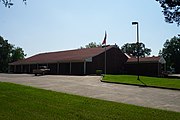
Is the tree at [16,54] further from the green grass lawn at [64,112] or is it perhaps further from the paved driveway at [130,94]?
the green grass lawn at [64,112]

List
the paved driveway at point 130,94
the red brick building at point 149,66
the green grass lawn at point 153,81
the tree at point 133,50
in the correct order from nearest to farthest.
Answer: the paved driveway at point 130,94 < the green grass lawn at point 153,81 < the red brick building at point 149,66 < the tree at point 133,50

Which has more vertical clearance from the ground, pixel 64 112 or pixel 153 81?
pixel 153 81

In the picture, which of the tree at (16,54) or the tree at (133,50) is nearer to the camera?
the tree at (16,54)

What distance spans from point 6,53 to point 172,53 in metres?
59.0

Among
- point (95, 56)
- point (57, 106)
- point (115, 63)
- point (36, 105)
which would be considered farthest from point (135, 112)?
point (115, 63)

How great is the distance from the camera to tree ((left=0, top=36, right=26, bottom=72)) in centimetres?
8569

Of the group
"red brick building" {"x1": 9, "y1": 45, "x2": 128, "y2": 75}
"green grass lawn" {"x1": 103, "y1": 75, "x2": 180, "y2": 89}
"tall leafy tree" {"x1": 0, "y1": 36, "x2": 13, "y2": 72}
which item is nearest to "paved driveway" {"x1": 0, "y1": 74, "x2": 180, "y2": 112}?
"green grass lawn" {"x1": 103, "y1": 75, "x2": 180, "y2": 89}

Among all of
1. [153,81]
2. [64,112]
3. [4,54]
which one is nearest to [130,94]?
[64,112]

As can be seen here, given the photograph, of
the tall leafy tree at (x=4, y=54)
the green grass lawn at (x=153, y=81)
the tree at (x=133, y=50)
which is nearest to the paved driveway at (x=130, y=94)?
the green grass lawn at (x=153, y=81)

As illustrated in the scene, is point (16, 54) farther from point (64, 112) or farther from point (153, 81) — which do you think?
point (64, 112)

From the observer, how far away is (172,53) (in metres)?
96.2

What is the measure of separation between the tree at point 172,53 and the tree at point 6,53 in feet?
177

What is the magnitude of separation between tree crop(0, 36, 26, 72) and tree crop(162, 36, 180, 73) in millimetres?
54001

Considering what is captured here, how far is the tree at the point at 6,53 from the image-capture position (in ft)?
281
